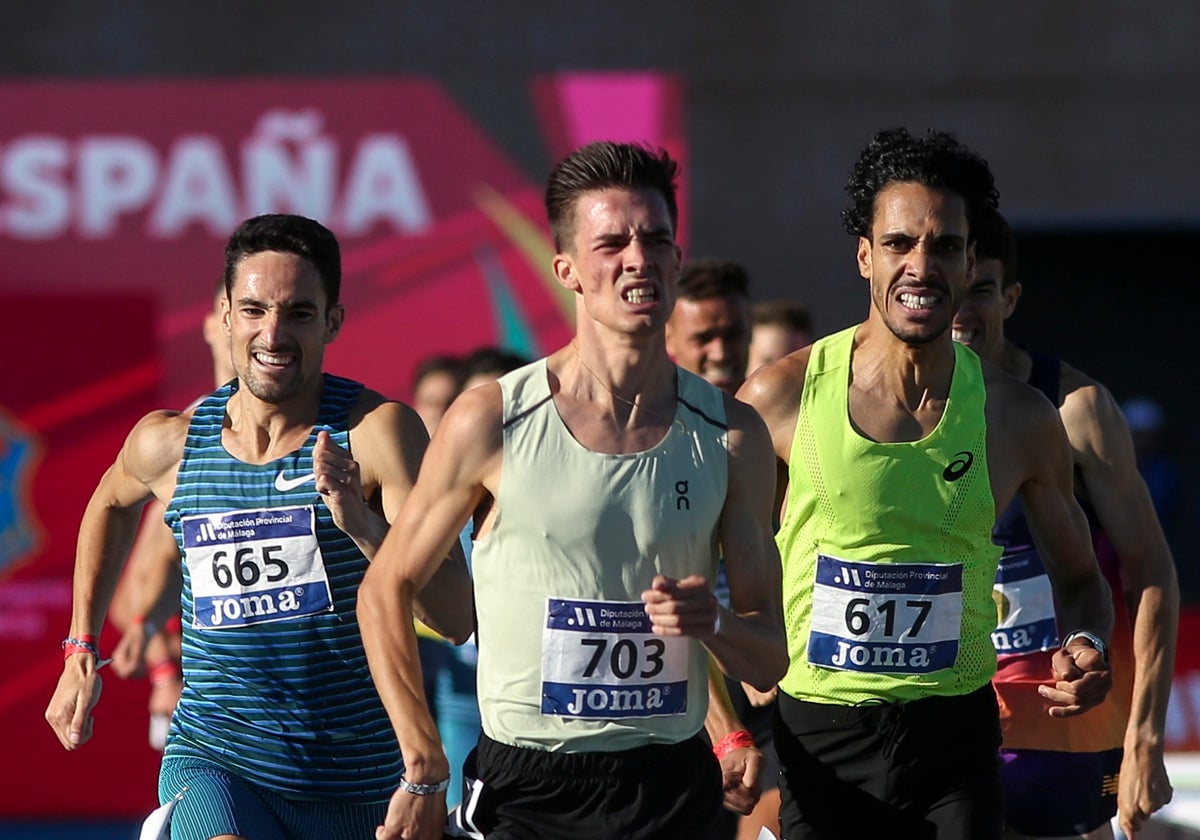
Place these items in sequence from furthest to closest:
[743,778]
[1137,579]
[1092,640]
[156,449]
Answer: [1137,579]
[156,449]
[1092,640]
[743,778]

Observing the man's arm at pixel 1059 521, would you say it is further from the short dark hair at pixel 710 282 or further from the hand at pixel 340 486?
the short dark hair at pixel 710 282

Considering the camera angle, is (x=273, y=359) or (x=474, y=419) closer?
(x=474, y=419)

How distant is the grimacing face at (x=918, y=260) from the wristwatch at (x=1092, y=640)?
29.4 inches

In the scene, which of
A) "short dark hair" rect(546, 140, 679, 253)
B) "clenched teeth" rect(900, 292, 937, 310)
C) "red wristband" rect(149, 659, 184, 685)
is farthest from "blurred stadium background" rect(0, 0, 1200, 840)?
"short dark hair" rect(546, 140, 679, 253)

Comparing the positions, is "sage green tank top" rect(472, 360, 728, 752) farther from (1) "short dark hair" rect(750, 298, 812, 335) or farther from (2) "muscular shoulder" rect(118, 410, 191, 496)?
(1) "short dark hair" rect(750, 298, 812, 335)

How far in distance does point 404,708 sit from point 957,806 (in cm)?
137

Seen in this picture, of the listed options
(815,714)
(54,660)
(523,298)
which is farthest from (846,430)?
(54,660)

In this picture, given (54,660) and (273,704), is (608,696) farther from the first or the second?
(54,660)

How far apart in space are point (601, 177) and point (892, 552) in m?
1.14

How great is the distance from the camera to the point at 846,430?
448 cm

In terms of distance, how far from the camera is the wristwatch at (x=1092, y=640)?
4.46 metres

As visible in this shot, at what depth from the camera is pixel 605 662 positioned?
12.5 feet

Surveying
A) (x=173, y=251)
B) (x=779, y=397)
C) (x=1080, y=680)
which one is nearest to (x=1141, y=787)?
(x=1080, y=680)

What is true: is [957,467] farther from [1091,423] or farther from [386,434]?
[386,434]
